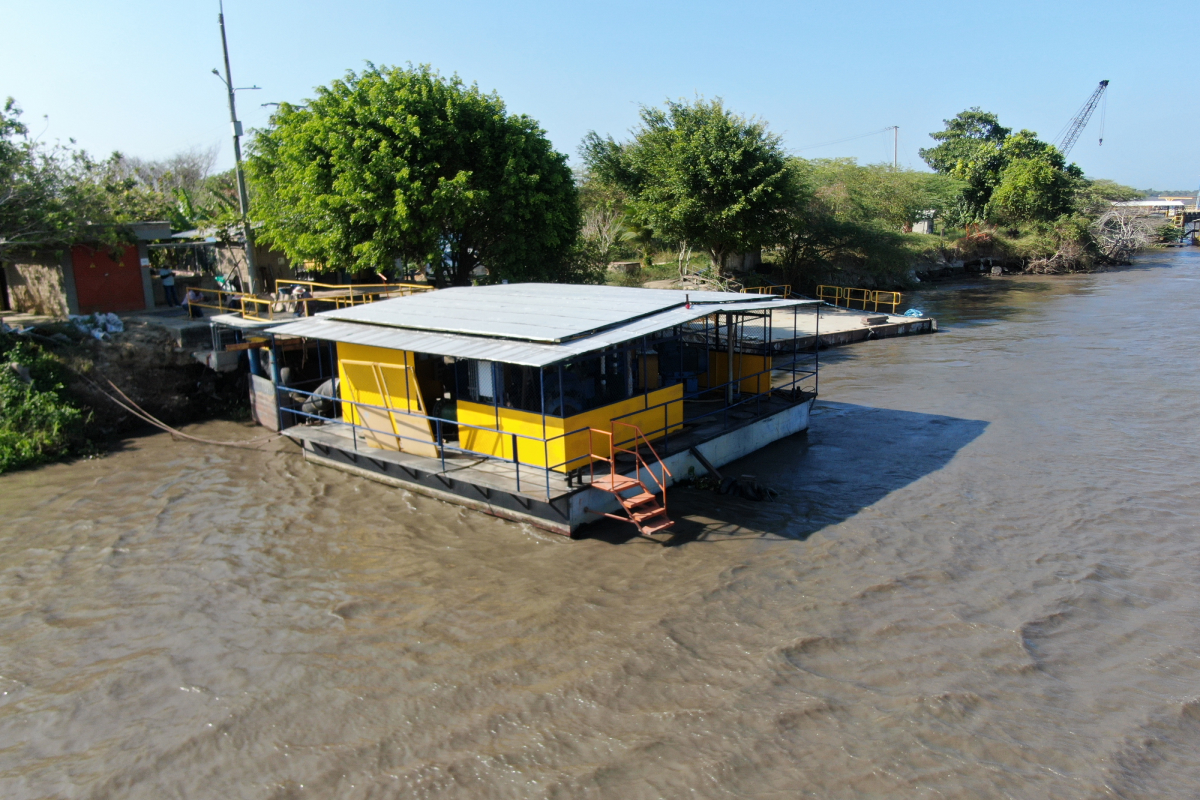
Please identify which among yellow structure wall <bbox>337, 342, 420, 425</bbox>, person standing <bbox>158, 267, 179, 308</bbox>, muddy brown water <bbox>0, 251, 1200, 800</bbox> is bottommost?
muddy brown water <bbox>0, 251, 1200, 800</bbox>

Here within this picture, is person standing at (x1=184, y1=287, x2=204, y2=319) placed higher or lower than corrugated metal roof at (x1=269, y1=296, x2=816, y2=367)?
higher

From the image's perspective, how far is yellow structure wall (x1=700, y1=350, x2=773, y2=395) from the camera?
16.8m

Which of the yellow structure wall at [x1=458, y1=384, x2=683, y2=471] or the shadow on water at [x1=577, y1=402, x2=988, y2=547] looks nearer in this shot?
the yellow structure wall at [x1=458, y1=384, x2=683, y2=471]

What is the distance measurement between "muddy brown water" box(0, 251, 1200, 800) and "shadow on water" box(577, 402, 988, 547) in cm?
9

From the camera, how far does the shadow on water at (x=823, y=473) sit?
12.6m

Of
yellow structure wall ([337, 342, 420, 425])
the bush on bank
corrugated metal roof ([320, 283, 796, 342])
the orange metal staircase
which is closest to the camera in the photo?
the orange metal staircase

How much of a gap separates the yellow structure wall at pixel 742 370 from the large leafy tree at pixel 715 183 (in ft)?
56.8

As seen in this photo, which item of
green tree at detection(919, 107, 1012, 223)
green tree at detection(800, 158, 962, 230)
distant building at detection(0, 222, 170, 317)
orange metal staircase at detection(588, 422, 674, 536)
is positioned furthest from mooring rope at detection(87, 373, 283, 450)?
green tree at detection(919, 107, 1012, 223)

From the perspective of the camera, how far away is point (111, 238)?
21.6 meters

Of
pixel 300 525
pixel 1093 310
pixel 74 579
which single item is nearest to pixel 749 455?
pixel 300 525

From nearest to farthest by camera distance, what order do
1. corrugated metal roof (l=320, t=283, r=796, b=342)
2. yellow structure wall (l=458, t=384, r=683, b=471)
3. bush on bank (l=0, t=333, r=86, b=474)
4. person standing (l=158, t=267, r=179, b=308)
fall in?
yellow structure wall (l=458, t=384, r=683, b=471) → corrugated metal roof (l=320, t=283, r=796, b=342) → bush on bank (l=0, t=333, r=86, b=474) → person standing (l=158, t=267, r=179, b=308)

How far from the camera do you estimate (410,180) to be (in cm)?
2247

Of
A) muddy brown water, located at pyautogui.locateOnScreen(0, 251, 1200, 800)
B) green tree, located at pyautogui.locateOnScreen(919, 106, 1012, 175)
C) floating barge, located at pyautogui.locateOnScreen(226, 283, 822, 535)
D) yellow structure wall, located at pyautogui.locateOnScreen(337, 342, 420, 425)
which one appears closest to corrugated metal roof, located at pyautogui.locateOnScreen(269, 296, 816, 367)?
floating barge, located at pyautogui.locateOnScreen(226, 283, 822, 535)

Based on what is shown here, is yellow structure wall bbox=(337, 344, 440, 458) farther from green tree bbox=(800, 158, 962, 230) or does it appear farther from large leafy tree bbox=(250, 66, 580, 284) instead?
green tree bbox=(800, 158, 962, 230)
